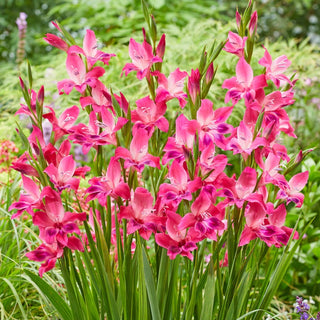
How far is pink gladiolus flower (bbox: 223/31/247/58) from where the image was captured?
122 cm

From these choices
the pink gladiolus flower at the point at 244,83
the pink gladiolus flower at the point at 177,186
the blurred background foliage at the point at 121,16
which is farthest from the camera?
the blurred background foliage at the point at 121,16

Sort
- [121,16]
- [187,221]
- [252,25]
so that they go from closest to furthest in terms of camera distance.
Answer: [187,221] → [252,25] → [121,16]

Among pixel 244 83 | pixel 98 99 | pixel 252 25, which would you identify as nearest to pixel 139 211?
pixel 98 99

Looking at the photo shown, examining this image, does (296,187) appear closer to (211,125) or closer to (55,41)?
(211,125)

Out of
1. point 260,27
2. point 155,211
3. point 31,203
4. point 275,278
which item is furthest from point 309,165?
point 260,27

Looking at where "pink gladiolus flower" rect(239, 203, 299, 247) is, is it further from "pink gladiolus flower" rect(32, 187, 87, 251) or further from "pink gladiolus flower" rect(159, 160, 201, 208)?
"pink gladiolus flower" rect(32, 187, 87, 251)

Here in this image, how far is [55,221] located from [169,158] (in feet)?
0.97

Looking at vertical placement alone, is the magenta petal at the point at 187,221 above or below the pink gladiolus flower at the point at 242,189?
below

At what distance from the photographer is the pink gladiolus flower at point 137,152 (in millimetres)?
1118

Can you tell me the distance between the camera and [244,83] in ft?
3.96

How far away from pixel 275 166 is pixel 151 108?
32 centimetres

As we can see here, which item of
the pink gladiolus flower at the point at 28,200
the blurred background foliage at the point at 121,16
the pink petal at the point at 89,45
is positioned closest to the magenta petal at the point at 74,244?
the pink gladiolus flower at the point at 28,200

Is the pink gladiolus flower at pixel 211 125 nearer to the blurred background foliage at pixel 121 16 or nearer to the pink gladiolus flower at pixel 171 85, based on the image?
the pink gladiolus flower at pixel 171 85

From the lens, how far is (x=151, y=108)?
1.17 m
